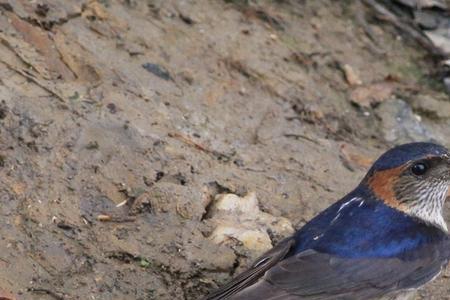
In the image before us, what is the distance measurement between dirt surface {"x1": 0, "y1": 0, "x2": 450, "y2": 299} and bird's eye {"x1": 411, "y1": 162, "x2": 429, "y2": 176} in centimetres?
60

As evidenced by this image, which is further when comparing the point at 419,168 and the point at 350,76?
the point at 350,76

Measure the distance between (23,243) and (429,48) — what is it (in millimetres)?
3321

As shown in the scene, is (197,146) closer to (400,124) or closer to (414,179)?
Result: (414,179)

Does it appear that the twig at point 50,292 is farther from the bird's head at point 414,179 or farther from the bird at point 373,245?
the bird's head at point 414,179

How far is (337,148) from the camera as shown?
6.32 metres

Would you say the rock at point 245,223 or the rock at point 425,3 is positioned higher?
the rock at point 425,3

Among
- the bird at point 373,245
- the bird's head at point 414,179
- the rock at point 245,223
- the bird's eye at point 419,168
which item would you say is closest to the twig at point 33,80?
the rock at point 245,223

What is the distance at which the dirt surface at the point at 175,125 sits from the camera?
5.19m

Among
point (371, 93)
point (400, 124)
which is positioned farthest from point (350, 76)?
point (400, 124)

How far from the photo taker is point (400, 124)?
6.77 m

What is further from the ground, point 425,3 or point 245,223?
point 425,3

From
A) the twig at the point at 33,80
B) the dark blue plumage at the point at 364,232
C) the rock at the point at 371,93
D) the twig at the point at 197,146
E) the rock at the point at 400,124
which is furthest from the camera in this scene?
the rock at the point at 371,93

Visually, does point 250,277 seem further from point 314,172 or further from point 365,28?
point 365,28

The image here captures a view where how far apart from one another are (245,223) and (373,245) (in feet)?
2.49
